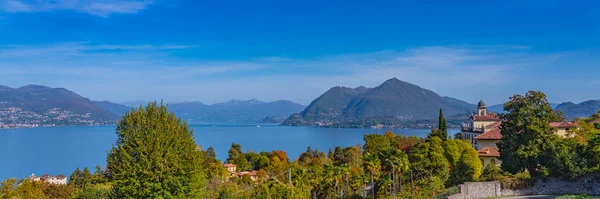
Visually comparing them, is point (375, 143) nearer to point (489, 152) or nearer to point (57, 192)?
point (489, 152)

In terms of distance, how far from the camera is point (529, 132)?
2680 cm

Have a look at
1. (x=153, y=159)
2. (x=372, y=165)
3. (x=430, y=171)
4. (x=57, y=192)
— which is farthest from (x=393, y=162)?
(x=57, y=192)

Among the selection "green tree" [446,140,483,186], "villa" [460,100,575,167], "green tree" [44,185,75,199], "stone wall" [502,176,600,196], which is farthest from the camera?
"villa" [460,100,575,167]

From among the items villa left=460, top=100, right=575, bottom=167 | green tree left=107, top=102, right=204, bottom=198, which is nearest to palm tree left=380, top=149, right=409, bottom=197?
villa left=460, top=100, right=575, bottom=167

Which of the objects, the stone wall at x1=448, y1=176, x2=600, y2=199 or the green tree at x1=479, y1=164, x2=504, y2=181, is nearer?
the stone wall at x1=448, y1=176, x2=600, y2=199

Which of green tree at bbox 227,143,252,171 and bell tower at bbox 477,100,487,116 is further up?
bell tower at bbox 477,100,487,116

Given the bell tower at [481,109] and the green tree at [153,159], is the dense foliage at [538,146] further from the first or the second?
the bell tower at [481,109]

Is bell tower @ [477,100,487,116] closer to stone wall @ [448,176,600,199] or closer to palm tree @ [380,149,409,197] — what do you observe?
palm tree @ [380,149,409,197]

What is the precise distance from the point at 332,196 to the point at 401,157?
5.86 meters

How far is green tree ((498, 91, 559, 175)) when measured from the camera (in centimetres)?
2662

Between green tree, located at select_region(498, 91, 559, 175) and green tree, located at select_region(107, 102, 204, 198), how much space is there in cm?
1715

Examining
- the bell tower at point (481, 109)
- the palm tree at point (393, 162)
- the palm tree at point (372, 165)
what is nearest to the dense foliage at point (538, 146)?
the palm tree at point (393, 162)

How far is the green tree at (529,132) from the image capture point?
2662 cm

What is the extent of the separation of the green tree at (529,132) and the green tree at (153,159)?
17152 millimetres
